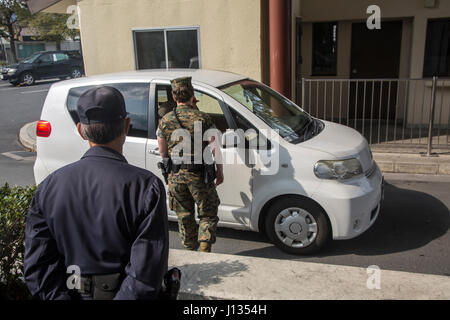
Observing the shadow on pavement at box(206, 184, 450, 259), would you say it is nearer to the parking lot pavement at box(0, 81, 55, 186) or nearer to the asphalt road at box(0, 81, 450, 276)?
the asphalt road at box(0, 81, 450, 276)

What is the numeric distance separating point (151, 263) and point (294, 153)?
105 inches

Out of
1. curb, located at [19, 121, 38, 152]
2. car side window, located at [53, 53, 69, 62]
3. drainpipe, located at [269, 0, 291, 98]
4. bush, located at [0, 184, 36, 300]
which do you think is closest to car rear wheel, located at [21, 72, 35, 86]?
car side window, located at [53, 53, 69, 62]

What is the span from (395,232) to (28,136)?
8.63m

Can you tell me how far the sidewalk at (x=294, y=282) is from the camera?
2418mm

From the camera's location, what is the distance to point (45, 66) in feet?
73.7

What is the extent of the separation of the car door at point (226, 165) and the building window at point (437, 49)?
6882 mm

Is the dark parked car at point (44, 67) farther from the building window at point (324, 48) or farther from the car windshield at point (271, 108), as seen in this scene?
the car windshield at point (271, 108)

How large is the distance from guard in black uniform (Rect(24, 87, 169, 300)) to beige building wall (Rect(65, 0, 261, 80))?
6297 mm

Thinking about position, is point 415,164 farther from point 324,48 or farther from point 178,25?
point 178,25

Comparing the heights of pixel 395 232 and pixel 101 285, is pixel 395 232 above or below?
below

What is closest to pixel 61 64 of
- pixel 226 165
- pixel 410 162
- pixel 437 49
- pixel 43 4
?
pixel 43 4

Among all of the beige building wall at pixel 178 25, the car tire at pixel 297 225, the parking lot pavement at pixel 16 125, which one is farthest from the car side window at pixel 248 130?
the parking lot pavement at pixel 16 125

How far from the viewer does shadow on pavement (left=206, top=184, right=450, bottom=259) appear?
4.37m
